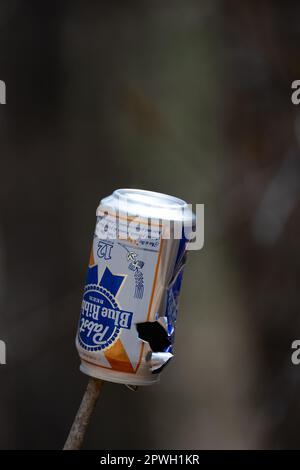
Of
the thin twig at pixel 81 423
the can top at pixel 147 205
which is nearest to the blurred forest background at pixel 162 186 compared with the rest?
the can top at pixel 147 205

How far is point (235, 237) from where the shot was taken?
354cm

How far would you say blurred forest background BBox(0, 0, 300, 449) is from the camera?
340 cm

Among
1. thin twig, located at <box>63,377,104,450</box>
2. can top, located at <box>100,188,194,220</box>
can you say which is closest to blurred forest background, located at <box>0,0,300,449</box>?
can top, located at <box>100,188,194,220</box>

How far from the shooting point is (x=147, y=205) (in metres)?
1.70

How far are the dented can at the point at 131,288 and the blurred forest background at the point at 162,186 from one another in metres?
1.77

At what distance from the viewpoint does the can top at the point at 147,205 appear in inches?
65.8

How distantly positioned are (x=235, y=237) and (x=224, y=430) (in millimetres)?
849

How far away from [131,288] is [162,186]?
1826 millimetres
